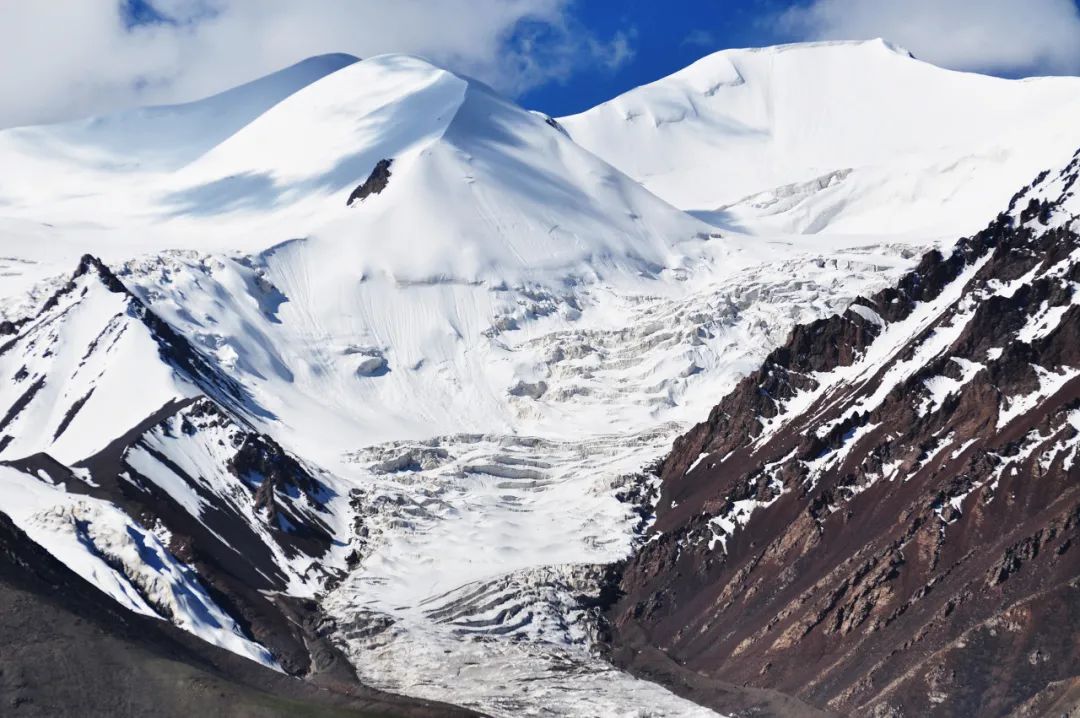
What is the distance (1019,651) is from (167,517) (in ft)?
296

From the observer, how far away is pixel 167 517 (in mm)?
198000

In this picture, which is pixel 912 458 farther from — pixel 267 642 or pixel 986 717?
pixel 267 642

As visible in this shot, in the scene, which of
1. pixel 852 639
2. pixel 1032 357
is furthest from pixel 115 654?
pixel 1032 357

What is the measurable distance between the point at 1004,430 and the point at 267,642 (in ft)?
234

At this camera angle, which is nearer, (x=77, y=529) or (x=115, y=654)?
(x=115, y=654)

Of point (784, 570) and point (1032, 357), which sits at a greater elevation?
point (1032, 357)

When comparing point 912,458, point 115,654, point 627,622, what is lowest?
point 627,622

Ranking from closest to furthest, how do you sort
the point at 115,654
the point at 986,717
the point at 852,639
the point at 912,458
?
the point at 115,654
the point at 986,717
the point at 852,639
the point at 912,458

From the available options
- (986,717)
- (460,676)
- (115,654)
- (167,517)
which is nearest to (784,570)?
(460,676)

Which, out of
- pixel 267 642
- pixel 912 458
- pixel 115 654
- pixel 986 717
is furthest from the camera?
pixel 912 458

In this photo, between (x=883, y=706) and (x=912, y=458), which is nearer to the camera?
(x=883, y=706)

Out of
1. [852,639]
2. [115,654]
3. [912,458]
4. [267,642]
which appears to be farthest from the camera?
[912,458]

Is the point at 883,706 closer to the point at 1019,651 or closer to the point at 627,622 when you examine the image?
the point at 1019,651

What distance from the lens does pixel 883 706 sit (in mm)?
150000
